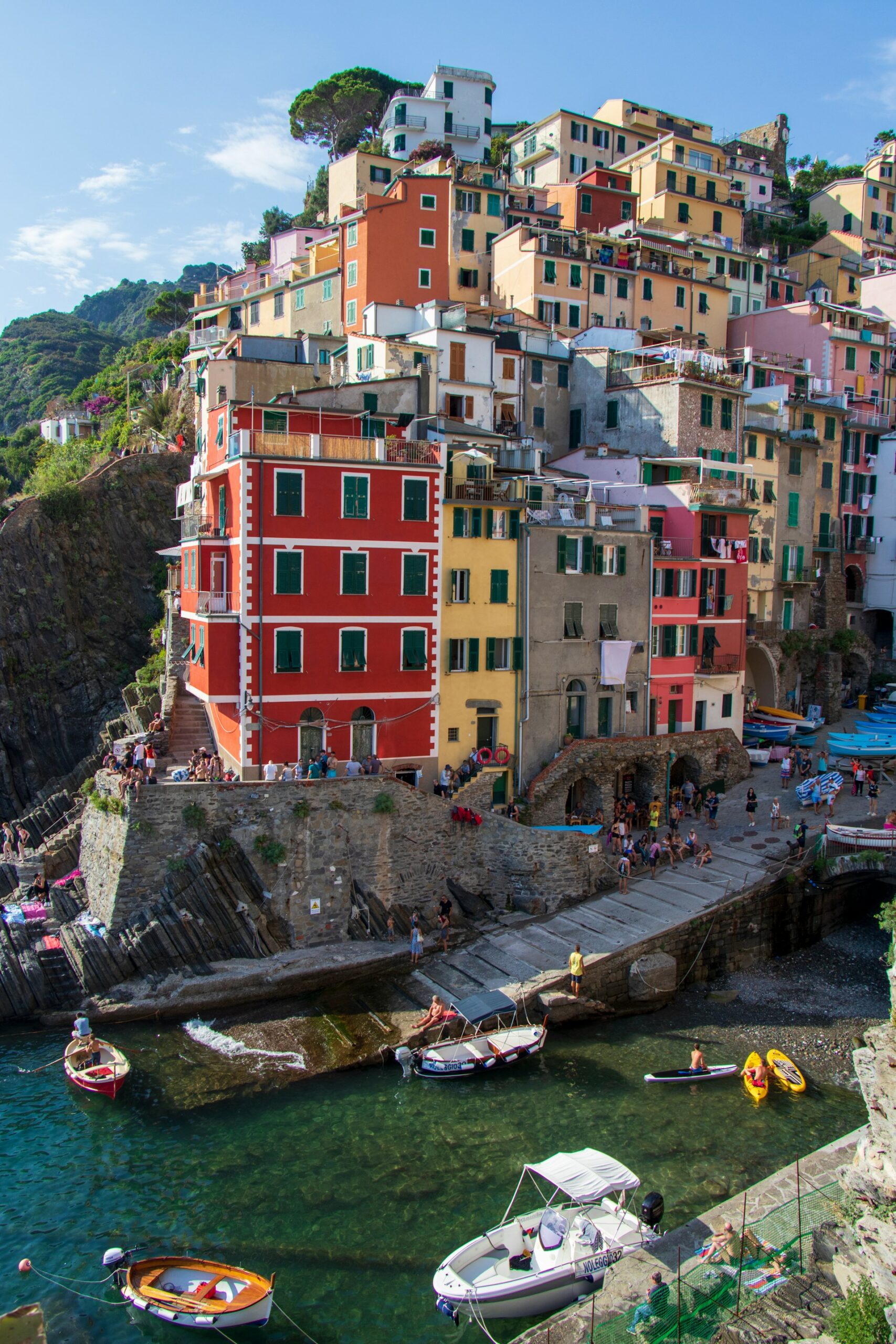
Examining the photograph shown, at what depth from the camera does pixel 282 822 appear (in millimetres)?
30453

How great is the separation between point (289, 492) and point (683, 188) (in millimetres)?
59235

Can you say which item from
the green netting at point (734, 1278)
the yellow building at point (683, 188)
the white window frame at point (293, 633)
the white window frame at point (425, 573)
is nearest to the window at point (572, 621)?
the white window frame at point (425, 573)

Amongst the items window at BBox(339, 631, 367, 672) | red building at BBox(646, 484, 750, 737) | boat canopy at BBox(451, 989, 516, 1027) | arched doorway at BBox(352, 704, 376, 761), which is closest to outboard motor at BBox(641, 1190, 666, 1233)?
boat canopy at BBox(451, 989, 516, 1027)

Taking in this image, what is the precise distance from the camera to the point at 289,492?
31.8m

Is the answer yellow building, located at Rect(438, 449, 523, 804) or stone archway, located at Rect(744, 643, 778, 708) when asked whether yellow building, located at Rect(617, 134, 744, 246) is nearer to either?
stone archway, located at Rect(744, 643, 778, 708)

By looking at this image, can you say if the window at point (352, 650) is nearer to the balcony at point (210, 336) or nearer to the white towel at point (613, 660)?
the white towel at point (613, 660)

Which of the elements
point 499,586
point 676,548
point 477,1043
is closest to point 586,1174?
point 477,1043

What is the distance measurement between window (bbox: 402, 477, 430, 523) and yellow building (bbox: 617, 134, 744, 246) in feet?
157

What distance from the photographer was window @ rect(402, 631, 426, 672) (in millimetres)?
34188

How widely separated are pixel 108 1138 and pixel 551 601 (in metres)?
24.4

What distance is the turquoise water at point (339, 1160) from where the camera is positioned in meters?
17.9

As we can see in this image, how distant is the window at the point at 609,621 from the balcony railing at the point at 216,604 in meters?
15.7

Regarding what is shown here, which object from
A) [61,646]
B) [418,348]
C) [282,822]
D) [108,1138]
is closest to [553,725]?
[282,822]

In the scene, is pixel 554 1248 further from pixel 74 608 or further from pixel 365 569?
pixel 74 608
